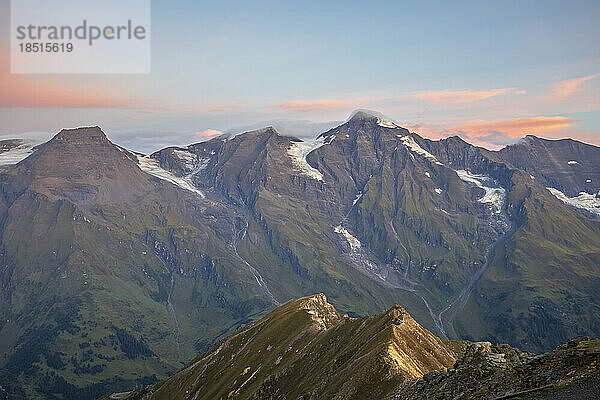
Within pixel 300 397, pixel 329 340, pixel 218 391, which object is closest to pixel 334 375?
pixel 300 397

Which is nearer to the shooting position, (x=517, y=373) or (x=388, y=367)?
(x=517, y=373)

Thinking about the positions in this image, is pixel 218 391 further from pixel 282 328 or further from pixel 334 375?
pixel 334 375

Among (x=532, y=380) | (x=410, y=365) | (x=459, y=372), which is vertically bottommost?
(x=410, y=365)

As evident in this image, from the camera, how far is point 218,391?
568 feet

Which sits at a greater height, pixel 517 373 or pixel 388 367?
pixel 517 373

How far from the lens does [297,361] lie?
153 metres

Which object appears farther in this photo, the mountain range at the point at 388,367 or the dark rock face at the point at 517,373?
the mountain range at the point at 388,367

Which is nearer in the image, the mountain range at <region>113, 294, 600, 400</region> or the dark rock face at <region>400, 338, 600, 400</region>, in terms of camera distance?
the dark rock face at <region>400, 338, 600, 400</region>

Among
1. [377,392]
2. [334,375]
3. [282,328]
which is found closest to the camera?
[377,392]

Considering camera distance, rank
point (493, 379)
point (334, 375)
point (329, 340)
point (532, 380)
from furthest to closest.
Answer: point (329, 340) < point (334, 375) < point (493, 379) < point (532, 380)

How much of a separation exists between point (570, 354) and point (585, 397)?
7395 millimetres

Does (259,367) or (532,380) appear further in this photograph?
(259,367)

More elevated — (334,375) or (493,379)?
(493,379)

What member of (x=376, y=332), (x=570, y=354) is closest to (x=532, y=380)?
(x=570, y=354)
